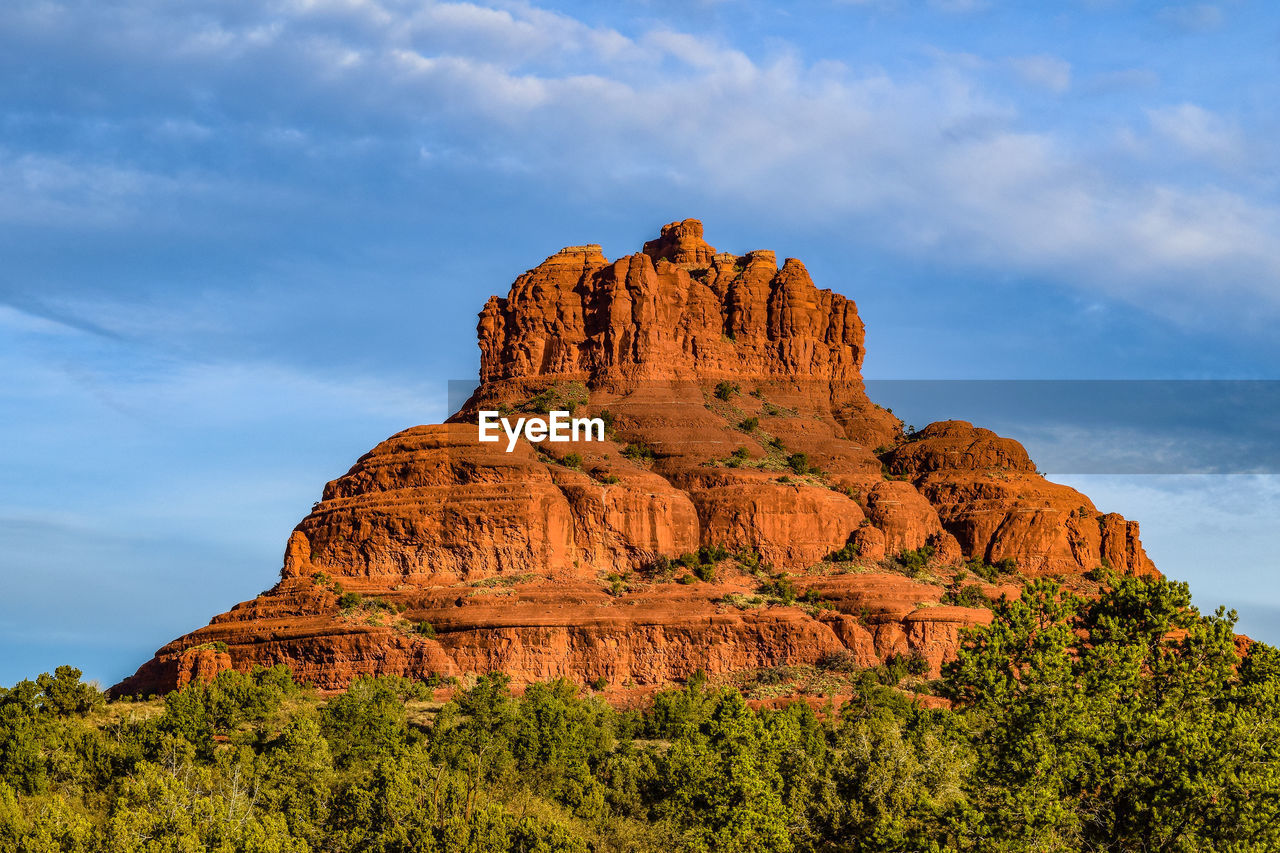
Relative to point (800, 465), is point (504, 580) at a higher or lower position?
lower

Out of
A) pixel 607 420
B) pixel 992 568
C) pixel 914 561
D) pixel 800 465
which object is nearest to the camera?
pixel 914 561

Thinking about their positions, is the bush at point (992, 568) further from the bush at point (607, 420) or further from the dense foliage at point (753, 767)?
the dense foliage at point (753, 767)

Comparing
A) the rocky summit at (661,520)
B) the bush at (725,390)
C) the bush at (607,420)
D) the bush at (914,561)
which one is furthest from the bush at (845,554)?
the bush at (725,390)

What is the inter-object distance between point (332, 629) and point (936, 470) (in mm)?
53636

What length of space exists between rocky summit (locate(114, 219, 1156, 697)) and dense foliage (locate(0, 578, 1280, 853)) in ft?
55.7

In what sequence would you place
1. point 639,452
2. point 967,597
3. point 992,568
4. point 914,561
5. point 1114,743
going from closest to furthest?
point 1114,743 → point 967,597 → point 914,561 → point 992,568 → point 639,452

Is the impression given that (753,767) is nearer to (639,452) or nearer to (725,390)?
(639,452)

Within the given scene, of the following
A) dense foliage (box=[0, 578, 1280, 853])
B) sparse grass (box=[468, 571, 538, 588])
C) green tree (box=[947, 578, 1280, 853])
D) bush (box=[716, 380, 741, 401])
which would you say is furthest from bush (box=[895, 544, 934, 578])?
green tree (box=[947, 578, 1280, 853])

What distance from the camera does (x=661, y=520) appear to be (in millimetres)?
119188

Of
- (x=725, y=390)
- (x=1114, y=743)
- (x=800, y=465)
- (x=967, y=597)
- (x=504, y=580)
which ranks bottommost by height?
(x=1114, y=743)

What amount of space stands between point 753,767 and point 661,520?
193 feet

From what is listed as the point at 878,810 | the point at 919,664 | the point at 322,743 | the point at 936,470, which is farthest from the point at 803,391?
the point at 878,810

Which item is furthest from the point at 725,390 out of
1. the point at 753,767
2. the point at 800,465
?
the point at 753,767

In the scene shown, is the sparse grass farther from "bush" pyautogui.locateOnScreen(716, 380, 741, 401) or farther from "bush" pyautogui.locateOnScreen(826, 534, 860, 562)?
"bush" pyautogui.locateOnScreen(716, 380, 741, 401)
